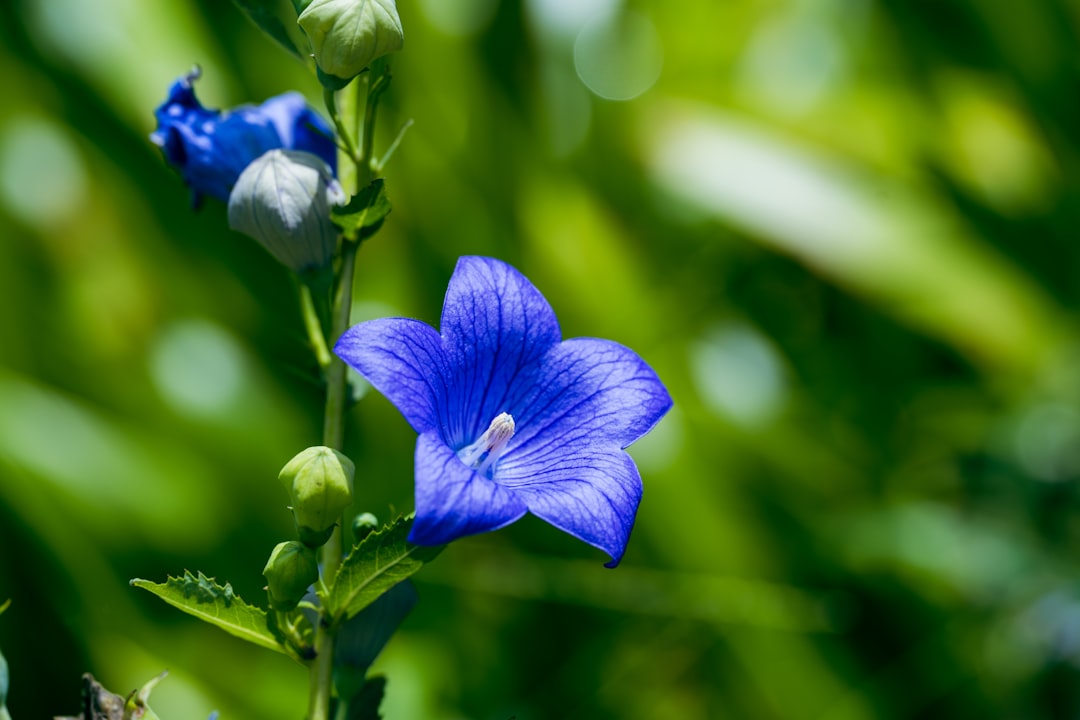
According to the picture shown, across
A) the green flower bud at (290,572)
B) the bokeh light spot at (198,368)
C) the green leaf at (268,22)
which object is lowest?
the green flower bud at (290,572)

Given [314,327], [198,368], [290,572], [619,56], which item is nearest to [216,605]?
[290,572]

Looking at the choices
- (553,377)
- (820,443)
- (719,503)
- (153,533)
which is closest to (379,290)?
(153,533)

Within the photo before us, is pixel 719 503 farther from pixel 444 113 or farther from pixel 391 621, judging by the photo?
pixel 391 621

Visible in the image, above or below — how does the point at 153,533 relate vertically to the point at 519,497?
below

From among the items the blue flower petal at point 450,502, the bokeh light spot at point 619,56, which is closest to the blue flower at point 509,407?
the blue flower petal at point 450,502

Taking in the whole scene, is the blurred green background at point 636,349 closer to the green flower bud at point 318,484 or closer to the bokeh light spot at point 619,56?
the bokeh light spot at point 619,56

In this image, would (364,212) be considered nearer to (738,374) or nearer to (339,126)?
(339,126)

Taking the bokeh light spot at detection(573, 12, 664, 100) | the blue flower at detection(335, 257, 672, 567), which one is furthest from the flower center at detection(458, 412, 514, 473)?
the bokeh light spot at detection(573, 12, 664, 100)

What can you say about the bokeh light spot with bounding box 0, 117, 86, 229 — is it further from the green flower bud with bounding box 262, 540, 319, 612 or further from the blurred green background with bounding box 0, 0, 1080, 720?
the green flower bud with bounding box 262, 540, 319, 612
